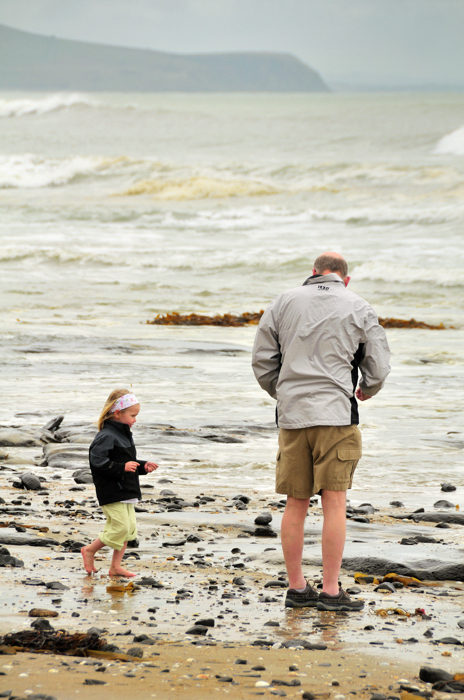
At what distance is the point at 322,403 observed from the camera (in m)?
4.25

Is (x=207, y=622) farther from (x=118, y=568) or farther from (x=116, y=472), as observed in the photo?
A: (x=116, y=472)

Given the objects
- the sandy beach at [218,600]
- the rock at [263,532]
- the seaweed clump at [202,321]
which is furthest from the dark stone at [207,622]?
the seaweed clump at [202,321]

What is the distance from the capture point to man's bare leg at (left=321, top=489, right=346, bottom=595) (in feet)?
14.0

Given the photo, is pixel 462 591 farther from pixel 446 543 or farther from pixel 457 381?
pixel 457 381

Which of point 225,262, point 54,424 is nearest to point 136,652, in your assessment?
point 54,424

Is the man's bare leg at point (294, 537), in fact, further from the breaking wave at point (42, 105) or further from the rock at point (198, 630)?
the breaking wave at point (42, 105)

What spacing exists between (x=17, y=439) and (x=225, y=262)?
21.2m

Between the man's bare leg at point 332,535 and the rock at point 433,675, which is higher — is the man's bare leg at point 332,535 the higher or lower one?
the higher one

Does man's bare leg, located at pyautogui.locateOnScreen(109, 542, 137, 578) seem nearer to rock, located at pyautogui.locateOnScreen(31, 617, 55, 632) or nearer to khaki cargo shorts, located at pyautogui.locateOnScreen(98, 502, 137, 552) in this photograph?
khaki cargo shorts, located at pyautogui.locateOnScreen(98, 502, 137, 552)

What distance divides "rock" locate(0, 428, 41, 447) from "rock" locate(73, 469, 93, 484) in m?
1.27

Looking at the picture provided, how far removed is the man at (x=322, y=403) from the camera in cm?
425

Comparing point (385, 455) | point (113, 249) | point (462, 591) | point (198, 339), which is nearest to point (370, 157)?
point (113, 249)

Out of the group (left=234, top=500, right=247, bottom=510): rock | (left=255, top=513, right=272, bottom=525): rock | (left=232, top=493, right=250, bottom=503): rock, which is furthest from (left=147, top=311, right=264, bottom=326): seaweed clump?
(left=255, top=513, right=272, bottom=525): rock

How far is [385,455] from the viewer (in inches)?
320
